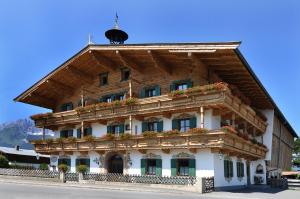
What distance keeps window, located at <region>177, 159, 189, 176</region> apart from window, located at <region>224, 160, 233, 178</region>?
277 centimetres

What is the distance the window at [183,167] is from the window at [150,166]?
209 centimetres

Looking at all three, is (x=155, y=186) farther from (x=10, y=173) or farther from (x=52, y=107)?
(x=52, y=107)

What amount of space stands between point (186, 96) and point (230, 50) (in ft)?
13.2

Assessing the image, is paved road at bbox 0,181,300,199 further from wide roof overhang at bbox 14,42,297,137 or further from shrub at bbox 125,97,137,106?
wide roof overhang at bbox 14,42,297,137

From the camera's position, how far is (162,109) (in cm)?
2495

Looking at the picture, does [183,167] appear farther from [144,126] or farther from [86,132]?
A: [86,132]

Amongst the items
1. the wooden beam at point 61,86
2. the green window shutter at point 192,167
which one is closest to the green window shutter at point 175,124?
the green window shutter at point 192,167

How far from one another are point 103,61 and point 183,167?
10.7 m

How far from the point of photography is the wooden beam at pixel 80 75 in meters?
31.1

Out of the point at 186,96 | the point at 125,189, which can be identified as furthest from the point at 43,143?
the point at 186,96

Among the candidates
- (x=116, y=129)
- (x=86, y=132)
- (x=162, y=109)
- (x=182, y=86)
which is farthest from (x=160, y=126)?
(x=86, y=132)

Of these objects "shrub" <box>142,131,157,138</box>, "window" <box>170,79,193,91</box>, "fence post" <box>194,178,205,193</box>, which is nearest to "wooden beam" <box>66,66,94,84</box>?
"window" <box>170,79,193,91</box>

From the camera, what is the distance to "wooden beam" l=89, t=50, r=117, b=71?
1136 inches

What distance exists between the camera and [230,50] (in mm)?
22000
